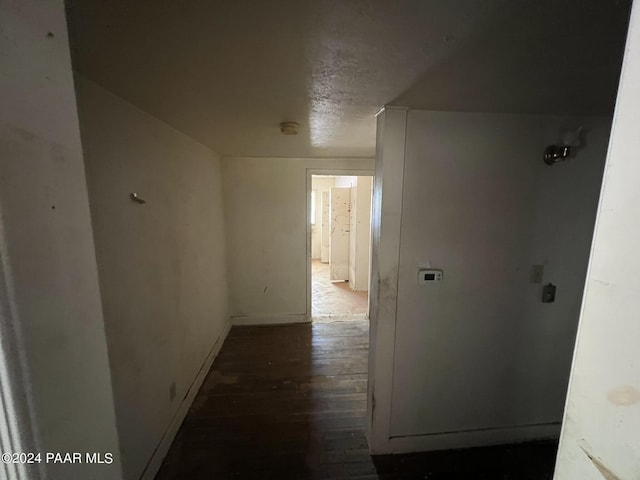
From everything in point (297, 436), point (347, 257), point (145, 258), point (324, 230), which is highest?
point (145, 258)

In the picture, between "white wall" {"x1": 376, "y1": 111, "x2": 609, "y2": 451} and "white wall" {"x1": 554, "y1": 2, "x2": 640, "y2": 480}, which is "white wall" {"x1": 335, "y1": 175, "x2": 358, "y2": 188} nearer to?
"white wall" {"x1": 376, "y1": 111, "x2": 609, "y2": 451}

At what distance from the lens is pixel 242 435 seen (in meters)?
1.76

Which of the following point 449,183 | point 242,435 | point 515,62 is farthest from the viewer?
point 242,435

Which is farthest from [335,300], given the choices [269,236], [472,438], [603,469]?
[603,469]

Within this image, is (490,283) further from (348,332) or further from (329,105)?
(348,332)

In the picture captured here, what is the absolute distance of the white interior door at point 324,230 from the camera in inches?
258

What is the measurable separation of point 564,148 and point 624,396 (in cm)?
157

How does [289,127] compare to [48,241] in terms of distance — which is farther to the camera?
[289,127]

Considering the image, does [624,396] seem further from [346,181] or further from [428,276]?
[346,181]

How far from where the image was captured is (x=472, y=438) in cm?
168

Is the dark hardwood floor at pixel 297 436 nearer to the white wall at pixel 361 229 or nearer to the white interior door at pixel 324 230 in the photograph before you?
the white wall at pixel 361 229

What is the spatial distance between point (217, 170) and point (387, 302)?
2334mm

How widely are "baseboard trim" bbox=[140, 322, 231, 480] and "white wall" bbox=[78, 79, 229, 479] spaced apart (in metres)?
0.03

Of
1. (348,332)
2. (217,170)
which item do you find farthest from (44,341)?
(348,332)
